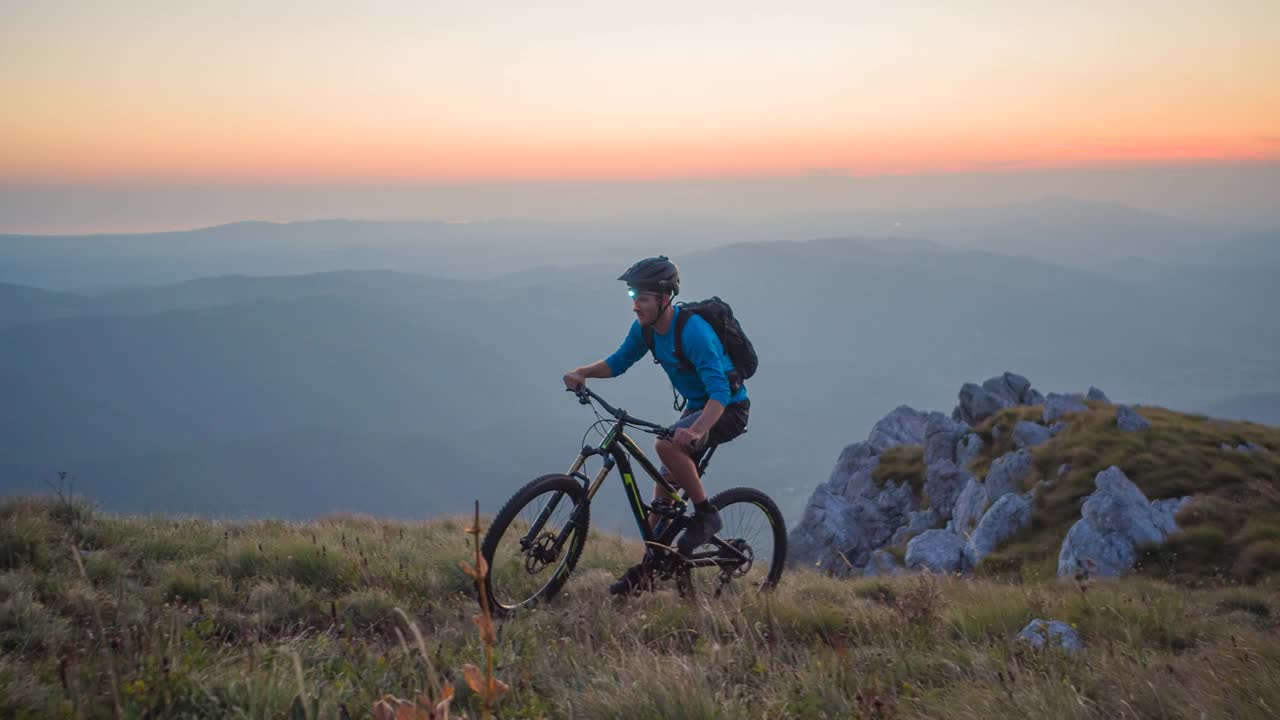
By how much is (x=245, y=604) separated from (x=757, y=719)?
4444 mm

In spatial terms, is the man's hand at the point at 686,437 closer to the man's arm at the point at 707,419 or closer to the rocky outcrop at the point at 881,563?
the man's arm at the point at 707,419

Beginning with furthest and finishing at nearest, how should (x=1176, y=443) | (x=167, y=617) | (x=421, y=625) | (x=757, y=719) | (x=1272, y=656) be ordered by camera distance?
(x=1176, y=443), (x=421, y=625), (x=167, y=617), (x=1272, y=656), (x=757, y=719)

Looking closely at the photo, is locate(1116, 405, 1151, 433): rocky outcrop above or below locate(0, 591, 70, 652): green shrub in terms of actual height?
below

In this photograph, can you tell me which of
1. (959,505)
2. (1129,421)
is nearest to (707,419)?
(959,505)

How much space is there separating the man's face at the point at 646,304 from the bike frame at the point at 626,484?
2.64ft

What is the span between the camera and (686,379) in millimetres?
6520

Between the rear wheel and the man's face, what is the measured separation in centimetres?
192

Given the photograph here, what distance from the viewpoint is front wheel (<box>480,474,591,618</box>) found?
559 cm

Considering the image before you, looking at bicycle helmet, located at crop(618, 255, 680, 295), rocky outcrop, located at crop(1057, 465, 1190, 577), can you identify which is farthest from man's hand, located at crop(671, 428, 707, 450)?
rocky outcrop, located at crop(1057, 465, 1190, 577)

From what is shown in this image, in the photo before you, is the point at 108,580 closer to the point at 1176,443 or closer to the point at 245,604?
the point at 245,604

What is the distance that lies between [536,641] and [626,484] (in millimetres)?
1791

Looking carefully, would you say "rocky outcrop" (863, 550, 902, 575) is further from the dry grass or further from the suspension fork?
the suspension fork

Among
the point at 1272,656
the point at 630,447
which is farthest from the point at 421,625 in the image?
the point at 1272,656

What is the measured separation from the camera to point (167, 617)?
513 cm
